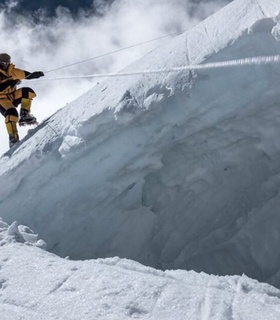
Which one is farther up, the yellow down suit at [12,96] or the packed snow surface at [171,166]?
the yellow down suit at [12,96]

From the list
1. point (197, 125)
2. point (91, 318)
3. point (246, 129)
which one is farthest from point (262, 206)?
point (91, 318)

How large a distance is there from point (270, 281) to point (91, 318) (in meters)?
2.71

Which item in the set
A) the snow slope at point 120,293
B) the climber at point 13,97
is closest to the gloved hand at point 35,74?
the climber at point 13,97

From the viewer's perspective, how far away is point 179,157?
4297 mm

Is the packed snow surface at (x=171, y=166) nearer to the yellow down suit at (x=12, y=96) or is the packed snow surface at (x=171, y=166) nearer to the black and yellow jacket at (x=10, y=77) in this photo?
the yellow down suit at (x=12, y=96)

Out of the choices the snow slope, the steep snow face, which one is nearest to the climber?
the steep snow face

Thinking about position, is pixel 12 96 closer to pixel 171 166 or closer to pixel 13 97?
pixel 13 97

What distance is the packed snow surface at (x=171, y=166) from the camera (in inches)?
146

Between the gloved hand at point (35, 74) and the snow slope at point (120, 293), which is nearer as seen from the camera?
the snow slope at point (120, 293)

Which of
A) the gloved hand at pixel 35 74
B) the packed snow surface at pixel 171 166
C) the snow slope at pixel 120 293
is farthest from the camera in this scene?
the gloved hand at pixel 35 74

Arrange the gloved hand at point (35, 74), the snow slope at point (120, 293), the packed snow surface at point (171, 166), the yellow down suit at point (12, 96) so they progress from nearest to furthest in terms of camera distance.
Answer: the snow slope at point (120, 293)
the packed snow surface at point (171, 166)
the yellow down suit at point (12, 96)
the gloved hand at point (35, 74)

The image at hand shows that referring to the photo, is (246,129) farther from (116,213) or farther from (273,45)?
(116,213)

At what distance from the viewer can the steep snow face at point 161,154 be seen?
3713 millimetres

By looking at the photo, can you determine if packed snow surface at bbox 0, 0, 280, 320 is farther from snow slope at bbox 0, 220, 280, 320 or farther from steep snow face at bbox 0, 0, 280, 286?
snow slope at bbox 0, 220, 280, 320
